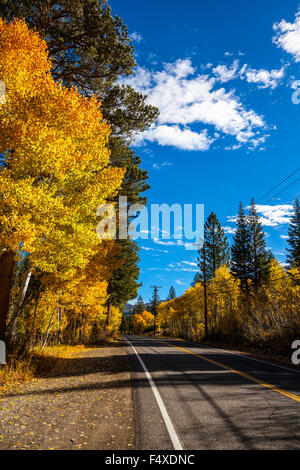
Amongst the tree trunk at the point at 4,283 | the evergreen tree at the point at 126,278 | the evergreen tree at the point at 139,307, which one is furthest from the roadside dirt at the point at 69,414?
the evergreen tree at the point at 139,307

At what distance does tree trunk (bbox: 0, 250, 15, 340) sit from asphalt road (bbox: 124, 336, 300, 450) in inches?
187

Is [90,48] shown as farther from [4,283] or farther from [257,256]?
[257,256]

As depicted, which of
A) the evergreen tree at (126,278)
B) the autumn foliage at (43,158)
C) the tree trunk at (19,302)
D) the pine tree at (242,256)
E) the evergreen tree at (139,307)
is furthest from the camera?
the evergreen tree at (139,307)

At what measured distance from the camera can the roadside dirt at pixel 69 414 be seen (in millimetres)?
4379

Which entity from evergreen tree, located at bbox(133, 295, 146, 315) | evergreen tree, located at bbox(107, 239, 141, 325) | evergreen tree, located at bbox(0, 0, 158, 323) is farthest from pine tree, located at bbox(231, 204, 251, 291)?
evergreen tree, located at bbox(133, 295, 146, 315)

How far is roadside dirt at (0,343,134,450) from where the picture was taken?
4.38 m

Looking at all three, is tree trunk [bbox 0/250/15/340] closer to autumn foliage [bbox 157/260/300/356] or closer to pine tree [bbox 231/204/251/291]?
autumn foliage [bbox 157/260/300/356]

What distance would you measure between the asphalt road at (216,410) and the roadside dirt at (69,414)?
0.37 meters

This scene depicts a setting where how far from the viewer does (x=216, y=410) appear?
222 inches

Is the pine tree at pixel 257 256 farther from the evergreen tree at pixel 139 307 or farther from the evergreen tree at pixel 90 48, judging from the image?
the evergreen tree at pixel 139 307

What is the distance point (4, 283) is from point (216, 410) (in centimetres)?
746

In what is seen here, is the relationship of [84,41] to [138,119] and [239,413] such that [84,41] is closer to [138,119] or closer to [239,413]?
[138,119]
